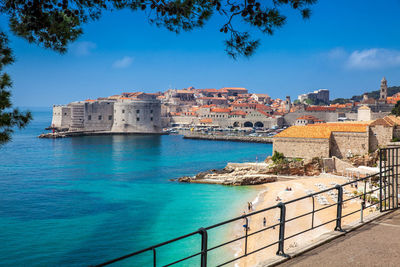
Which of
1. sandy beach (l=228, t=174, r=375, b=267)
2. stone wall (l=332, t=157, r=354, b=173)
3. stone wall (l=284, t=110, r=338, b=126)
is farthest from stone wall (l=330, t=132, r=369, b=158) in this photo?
stone wall (l=284, t=110, r=338, b=126)

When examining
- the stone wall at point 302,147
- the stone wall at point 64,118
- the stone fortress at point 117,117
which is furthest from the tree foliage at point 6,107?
the stone wall at point 64,118

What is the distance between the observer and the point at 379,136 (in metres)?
19.5

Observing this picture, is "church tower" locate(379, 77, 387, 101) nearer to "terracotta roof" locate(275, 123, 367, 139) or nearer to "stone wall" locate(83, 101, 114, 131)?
"stone wall" locate(83, 101, 114, 131)

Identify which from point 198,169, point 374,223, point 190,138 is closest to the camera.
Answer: point 374,223

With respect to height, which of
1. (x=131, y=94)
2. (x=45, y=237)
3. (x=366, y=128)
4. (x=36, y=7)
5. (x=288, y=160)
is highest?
(x=131, y=94)

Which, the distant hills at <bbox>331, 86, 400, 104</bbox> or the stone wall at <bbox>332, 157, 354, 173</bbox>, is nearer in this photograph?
the stone wall at <bbox>332, 157, 354, 173</bbox>

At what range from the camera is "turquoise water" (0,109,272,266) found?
1032 cm

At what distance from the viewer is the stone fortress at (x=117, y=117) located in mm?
55312

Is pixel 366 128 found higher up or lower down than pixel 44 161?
higher up

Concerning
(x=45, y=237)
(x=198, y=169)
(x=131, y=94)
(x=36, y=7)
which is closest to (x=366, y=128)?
(x=198, y=169)

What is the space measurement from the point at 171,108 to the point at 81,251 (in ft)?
233

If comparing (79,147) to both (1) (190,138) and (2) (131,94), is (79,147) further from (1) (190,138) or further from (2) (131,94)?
(2) (131,94)

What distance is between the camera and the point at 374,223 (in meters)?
3.88

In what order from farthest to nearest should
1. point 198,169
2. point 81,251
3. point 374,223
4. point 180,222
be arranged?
1. point 198,169
2. point 180,222
3. point 81,251
4. point 374,223
